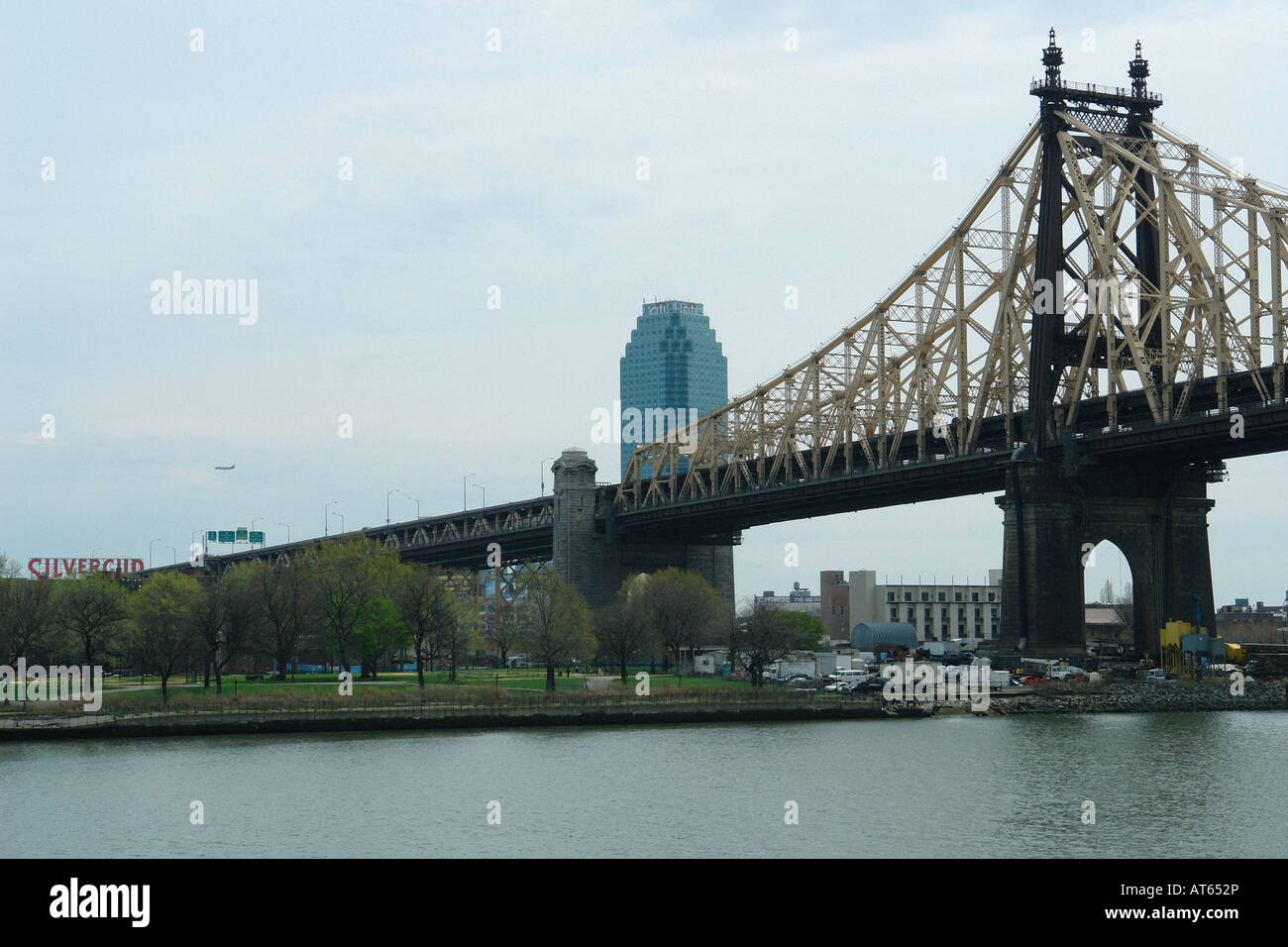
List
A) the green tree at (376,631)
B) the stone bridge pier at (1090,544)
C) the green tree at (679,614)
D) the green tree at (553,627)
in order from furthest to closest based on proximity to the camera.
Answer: the green tree at (679,614) → the green tree at (376,631) → the green tree at (553,627) → the stone bridge pier at (1090,544)

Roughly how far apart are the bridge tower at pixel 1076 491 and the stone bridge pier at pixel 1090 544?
Answer: 62 mm

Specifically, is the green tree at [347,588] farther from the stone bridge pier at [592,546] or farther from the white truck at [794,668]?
the stone bridge pier at [592,546]

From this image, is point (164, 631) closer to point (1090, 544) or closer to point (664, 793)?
point (664, 793)

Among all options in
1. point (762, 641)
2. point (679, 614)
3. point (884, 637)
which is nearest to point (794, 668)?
point (679, 614)

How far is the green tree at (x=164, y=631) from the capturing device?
8531cm

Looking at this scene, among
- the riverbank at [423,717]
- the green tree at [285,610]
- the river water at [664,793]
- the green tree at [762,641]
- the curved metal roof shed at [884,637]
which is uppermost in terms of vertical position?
the green tree at [285,610]

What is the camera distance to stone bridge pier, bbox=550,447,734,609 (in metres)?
136

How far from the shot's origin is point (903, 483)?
102562 mm

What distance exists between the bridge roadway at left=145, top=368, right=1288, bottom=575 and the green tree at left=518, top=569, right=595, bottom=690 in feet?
71.3

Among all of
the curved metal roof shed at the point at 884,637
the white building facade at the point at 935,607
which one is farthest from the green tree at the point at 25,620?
the white building facade at the point at 935,607

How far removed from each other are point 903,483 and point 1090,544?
15378 millimetres

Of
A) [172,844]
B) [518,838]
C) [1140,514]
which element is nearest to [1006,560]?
[1140,514]

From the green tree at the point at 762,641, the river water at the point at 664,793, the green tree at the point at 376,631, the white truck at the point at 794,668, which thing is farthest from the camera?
the white truck at the point at 794,668

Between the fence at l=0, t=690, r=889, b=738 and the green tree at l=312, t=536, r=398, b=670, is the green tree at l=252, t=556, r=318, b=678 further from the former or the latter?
the fence at l=0, t=690, r=889, b=738
